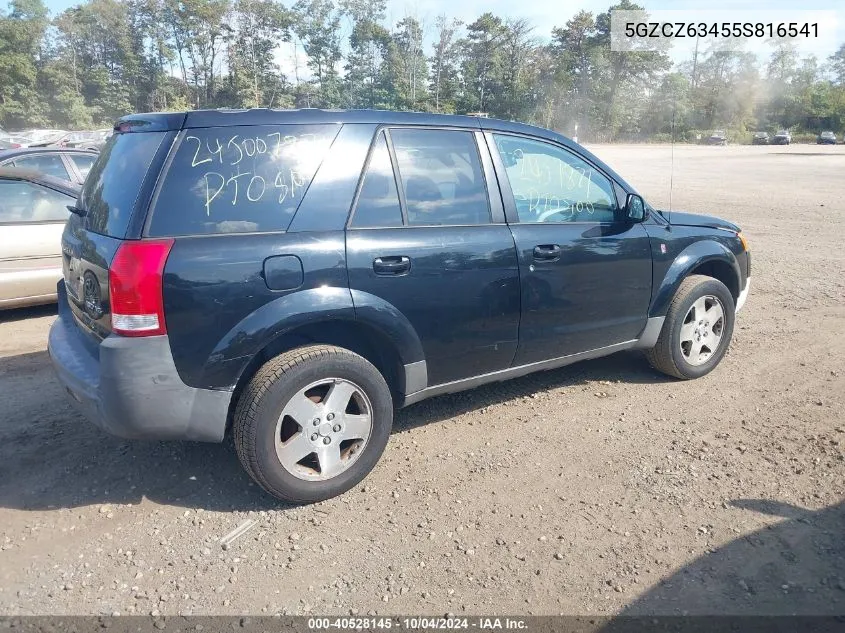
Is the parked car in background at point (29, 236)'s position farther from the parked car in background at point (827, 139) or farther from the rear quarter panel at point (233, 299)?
the parked car in background at point (827, 139)

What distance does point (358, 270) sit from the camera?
3.17m

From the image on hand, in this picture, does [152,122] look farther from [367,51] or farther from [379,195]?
[367,51]

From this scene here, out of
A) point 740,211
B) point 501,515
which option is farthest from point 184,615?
point 740,211

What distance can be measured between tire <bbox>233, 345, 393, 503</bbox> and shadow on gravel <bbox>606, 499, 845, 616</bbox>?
144 centimetres

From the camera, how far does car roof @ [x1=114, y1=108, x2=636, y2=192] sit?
302 cm

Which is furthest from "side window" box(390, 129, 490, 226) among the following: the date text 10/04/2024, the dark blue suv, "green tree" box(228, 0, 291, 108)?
"green tree" box(228, 0, 291, 108)

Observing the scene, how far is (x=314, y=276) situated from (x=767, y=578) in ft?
7.69

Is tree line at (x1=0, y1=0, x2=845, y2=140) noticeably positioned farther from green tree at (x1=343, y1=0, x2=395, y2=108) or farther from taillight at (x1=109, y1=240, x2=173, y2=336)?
taillight at (x1=109, y1=240, x2=173, y2=336)

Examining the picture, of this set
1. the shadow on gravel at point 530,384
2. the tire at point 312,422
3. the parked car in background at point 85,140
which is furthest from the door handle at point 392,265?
the parked car in background at point 85,140

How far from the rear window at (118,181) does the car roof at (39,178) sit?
3290 millimetres

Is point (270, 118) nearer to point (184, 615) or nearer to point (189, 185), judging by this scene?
point (189, 185)

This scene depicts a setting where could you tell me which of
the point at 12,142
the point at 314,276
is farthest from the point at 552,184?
the point at 12,142

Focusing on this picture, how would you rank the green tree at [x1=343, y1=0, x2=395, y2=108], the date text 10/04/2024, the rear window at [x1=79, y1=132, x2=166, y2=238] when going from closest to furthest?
the date text 10/04/2024 → the rear window at [x1=79, y1=132, x2=166, y2=238] → the green tree at [x1=343, y1=0, x2=395, y2=108]

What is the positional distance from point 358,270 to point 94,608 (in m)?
1.79
